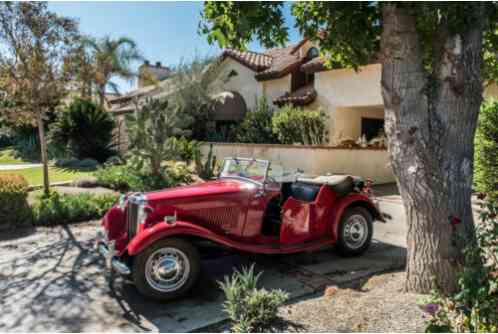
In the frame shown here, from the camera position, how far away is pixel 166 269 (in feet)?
13.3

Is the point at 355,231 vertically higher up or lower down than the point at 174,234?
lower down

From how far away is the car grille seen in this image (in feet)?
14.5

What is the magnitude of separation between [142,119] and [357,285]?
787 cm

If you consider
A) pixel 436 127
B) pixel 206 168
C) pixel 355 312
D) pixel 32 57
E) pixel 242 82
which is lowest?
pixel 355 312

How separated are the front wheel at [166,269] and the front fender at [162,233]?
0.09 m

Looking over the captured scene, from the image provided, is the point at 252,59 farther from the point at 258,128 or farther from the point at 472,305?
the point at 472,305

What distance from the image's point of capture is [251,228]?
4.86m

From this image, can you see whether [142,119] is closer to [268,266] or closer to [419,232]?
[268,266]

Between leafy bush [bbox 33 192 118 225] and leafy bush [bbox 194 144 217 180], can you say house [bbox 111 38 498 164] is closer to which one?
leafy bush [bbox 194 144 217 180]

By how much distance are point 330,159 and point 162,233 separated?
25.9 ft

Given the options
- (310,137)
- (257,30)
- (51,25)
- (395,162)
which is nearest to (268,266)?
(395,162)

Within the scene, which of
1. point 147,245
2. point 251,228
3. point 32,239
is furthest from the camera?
point 32,239

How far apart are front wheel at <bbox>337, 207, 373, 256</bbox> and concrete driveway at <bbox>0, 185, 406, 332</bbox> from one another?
0.15 metres

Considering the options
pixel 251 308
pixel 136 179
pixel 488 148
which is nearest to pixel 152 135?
pixel 136 179
